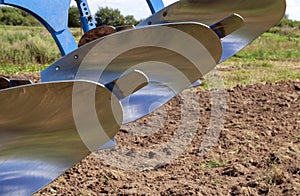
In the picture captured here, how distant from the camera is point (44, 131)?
1.52 metres

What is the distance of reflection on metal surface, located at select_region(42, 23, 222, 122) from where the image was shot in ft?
5.80

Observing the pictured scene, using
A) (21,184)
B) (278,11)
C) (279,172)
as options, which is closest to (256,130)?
(279,172)

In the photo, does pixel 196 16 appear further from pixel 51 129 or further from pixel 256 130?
pixel 256 130

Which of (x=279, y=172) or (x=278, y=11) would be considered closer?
(x=278, y=11)

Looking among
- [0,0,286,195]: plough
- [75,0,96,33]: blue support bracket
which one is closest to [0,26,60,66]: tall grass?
[75,0,96,33]: blue support bracket

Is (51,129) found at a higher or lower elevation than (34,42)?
lower

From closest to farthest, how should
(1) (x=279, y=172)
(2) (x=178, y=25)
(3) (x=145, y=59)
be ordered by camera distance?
(2) (x=178, y=25) → (3) (x=145, y=59) → (1) (x=279, y=172)

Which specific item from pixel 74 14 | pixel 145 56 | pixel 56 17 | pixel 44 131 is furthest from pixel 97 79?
pixel 74 14

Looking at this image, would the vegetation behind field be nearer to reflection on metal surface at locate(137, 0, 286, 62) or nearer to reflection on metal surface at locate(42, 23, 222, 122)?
reflection on metal surface at locate(137, 0, 286, 62)

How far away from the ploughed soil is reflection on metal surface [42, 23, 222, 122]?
2.96 feet

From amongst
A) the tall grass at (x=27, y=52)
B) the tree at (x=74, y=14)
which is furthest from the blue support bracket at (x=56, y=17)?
the tall grass at (x=27, y=52)

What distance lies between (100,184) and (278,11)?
5.15 feet

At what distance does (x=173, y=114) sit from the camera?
17.4 feet

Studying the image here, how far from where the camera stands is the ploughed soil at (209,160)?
3141mm
